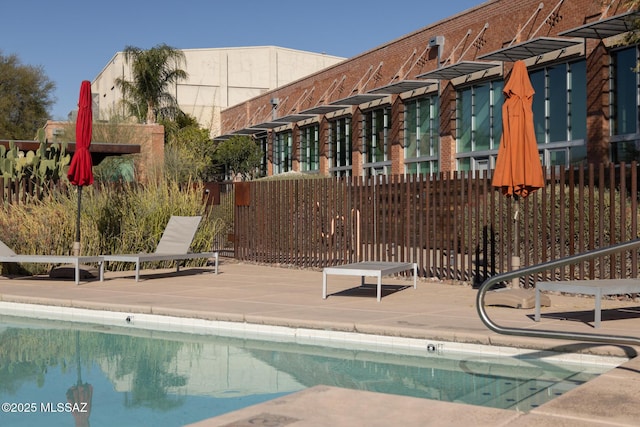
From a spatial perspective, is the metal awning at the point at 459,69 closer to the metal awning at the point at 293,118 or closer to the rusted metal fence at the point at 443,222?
the rusted metal fence at the point at 443,222

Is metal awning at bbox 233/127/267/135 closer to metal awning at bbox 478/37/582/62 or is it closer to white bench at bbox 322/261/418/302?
metal awning at bbox 478/37/582/62

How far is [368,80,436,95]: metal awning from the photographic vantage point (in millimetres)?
25547

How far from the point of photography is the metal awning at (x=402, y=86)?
83.8ft

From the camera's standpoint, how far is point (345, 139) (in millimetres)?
33094

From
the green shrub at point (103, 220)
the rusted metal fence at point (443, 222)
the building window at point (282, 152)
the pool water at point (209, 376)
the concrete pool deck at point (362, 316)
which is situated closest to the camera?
the concrete pool deck at point (362, 316)

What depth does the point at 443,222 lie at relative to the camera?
1212 cm

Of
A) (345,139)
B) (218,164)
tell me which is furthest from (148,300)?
(218,164)

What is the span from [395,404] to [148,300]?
18.8ft

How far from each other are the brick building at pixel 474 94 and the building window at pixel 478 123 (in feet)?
0.11

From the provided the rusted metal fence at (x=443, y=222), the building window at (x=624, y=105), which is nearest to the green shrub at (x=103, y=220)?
the rusted metal fence at (x=443, y=222)

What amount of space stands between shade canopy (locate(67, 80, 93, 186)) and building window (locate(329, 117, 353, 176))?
20.2 meters

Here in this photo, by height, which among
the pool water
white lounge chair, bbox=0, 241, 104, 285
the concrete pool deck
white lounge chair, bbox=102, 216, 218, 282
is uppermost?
white lounge chair, bbox=102, 216, 218, 282

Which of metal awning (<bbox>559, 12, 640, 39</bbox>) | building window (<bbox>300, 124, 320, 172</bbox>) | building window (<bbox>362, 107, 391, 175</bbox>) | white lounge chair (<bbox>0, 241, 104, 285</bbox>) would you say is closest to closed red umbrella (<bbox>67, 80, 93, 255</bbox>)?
white lounge chair (<bbox>0, 241, 104, 285</bbox>)

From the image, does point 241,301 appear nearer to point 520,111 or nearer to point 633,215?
point 520,111
